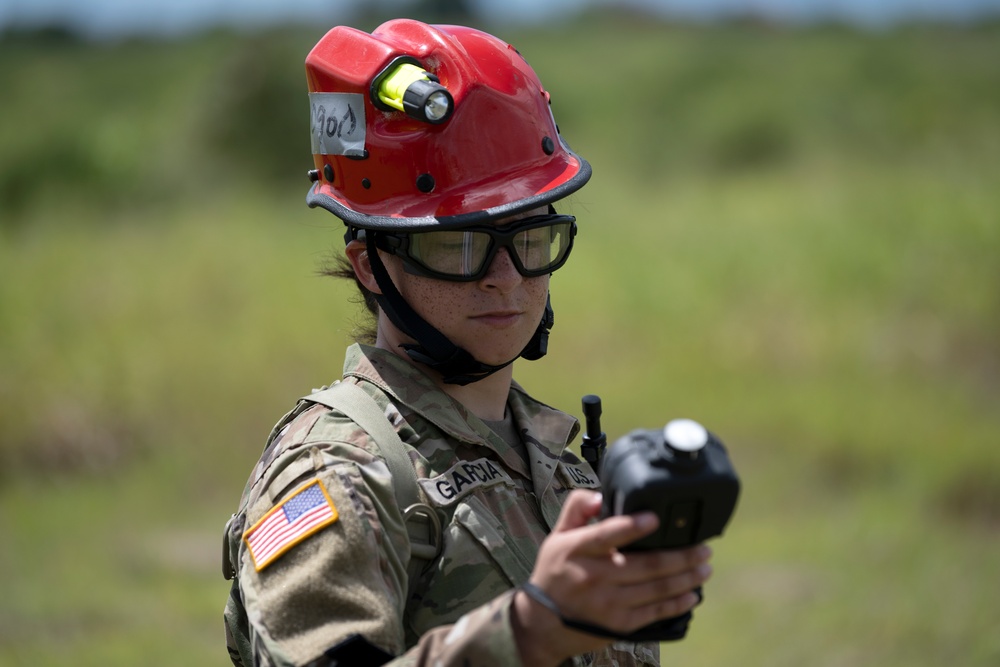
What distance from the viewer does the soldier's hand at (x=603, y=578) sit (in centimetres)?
185

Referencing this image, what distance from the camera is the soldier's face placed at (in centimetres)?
252

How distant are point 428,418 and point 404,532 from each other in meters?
0.32

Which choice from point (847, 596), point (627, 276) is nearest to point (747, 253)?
point (627, 276)

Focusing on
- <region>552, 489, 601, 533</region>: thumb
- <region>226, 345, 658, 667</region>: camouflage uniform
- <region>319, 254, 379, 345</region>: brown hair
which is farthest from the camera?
<region>319, 254, 379, 345</region>: brown hair

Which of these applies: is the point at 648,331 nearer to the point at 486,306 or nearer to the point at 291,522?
the point at 486,306

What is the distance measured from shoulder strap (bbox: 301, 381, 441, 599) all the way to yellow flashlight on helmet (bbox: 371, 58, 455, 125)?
24.3 inches

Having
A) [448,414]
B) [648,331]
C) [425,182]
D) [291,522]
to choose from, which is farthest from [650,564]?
[648,331]

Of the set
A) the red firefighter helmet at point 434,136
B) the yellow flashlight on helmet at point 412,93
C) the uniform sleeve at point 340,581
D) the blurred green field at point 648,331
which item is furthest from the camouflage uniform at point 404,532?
the blurred green field at point 648,331

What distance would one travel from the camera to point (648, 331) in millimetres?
11789

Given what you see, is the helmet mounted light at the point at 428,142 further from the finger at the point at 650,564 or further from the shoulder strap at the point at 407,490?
the finger at the point at 650,564

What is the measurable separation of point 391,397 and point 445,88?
644 mm

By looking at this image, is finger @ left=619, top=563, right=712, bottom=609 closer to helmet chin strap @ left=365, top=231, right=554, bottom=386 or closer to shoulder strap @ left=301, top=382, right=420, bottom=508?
shoulder strap @ left=301, top=382, right=420, bottom=508

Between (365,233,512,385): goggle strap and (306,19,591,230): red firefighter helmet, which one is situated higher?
(306,19,591,230): red firefighter helmet

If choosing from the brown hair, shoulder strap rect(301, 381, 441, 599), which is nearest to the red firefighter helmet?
the brown hair
